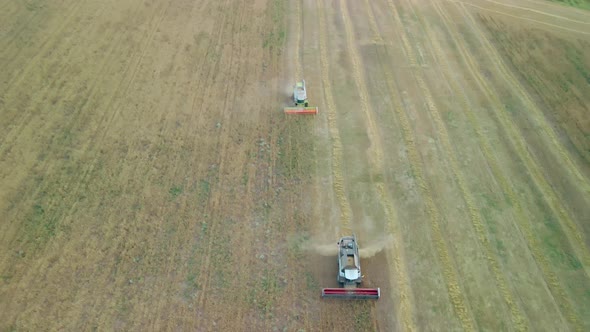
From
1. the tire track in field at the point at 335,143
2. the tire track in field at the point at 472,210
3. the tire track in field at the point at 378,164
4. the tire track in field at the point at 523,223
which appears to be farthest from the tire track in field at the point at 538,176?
the tire track in field at the point at 335,143

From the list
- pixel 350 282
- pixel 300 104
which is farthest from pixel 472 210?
pixel 300 104

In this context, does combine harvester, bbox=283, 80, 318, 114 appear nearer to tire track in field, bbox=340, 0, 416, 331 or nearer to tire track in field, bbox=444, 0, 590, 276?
tire track in field, bbox=340, 0, 416, 331

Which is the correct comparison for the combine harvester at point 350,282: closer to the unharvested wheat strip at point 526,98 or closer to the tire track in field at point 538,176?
the tire track in field at point 538,176

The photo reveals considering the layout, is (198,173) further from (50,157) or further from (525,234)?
(525,234)

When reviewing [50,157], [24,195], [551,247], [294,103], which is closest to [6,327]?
[24,195]

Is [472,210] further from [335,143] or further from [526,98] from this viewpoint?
[526,98]
